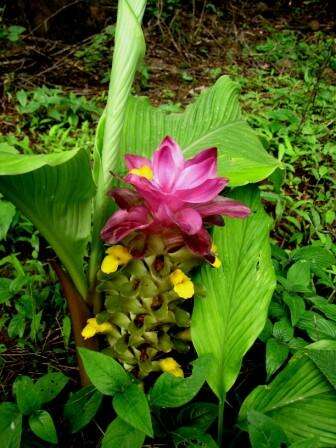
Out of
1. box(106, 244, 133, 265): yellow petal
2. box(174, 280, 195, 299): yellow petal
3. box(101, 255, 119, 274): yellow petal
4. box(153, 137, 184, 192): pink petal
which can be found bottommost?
box(174, 280, 195, 299): yellow petal

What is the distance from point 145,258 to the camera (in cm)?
111

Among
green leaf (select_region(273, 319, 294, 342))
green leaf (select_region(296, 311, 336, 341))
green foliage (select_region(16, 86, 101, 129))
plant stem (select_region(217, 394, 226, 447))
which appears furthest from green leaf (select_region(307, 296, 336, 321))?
green foliage (select_region(16, 86, 101, 129))

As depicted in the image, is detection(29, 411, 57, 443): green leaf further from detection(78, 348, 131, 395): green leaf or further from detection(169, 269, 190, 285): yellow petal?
detection(169, 269, 190, 285): yellow petal

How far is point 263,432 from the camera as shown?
930 millimetres

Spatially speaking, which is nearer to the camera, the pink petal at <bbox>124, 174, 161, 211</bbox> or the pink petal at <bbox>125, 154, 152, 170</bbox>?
the pink petal at <bbox>124, 174, 161, 211</bbox>

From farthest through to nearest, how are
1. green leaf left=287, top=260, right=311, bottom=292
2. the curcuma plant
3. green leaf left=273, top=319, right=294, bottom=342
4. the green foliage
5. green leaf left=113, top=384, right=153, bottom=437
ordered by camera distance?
the green foliage → green leaf left=287, top=260, right=311, bottom=292 → green leaf left=273, top=319, right=294, bottom=342 → the curcuma plant → green leaf left=113, top=384, right=153, bottom=437

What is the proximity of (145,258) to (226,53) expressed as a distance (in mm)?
2944

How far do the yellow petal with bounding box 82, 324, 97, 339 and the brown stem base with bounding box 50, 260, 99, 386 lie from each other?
0.04 m

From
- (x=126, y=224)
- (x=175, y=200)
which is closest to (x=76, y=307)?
(x=126, y=224)

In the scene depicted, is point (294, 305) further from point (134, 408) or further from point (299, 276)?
point (134, 408)

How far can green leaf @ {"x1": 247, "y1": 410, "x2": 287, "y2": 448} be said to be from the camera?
0.92m

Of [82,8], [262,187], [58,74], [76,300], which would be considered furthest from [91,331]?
[82,8]

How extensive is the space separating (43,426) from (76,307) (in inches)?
10.6

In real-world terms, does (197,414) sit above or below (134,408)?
below
